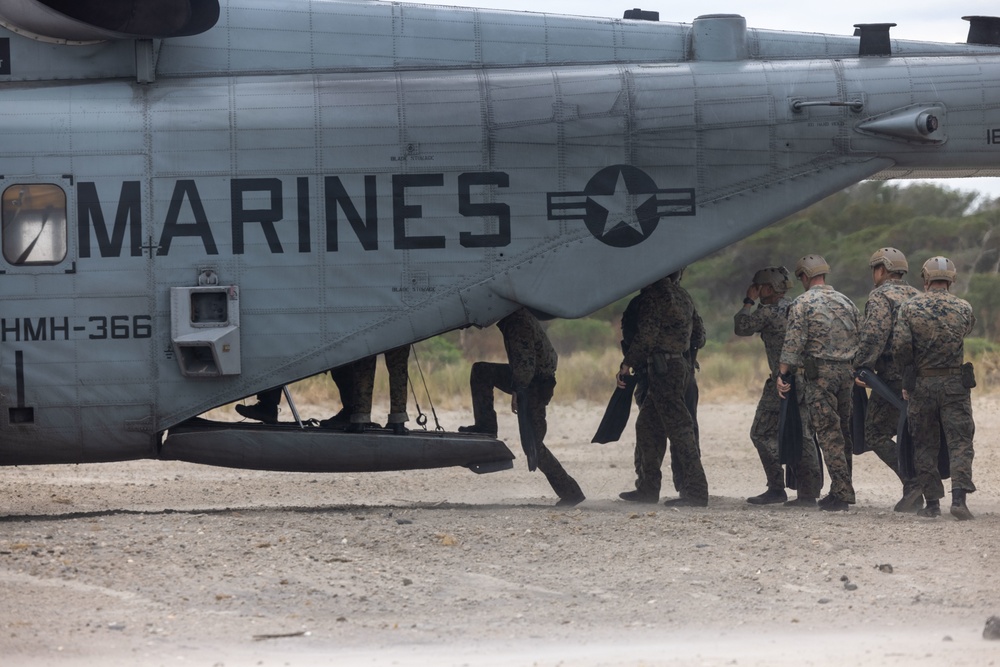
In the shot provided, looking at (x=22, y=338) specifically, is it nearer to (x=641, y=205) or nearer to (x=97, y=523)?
(x=97, y=523)

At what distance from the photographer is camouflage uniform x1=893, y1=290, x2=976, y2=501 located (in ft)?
30.5

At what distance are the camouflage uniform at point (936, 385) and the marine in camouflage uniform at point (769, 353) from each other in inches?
39.6

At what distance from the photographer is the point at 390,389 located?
970cm

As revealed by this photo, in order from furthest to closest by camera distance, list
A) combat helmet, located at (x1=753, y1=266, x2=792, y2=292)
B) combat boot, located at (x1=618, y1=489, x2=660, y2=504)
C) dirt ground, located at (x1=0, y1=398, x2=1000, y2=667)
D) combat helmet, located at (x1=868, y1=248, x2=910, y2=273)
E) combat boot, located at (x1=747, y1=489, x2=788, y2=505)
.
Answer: combat helmet, located at (x1=753, y1=266, x2=792, y2=292) → combat boot, located at (x1=747, y1=489, x2=788, y2=505) → combat boot, located at (x1=618, y1=489, x2=660, y2=504) → combat helmet, located at (x1=868, y1=248, x2=910, y2=273) → dirt ground, located at (x1=0, y1=398, x2=1000, y2=667)

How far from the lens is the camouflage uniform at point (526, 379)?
9.84m

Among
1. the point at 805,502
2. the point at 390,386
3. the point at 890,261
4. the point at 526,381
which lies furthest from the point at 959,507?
the point at 390,386

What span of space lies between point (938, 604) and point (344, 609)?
3.15 m

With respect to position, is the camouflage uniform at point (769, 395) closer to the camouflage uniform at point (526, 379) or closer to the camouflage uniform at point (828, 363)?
the camouflage uniform at point (828, 363)

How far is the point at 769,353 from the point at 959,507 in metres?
2.01

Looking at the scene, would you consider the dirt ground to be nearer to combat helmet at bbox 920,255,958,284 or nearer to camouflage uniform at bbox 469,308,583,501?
camouflage uniform at bbox 469,308,583,501

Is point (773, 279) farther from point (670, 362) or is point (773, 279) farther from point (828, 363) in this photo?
point (670, 362)

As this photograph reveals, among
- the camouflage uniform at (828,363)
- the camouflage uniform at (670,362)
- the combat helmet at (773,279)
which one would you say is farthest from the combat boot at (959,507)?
the combat helmet at (773,279)

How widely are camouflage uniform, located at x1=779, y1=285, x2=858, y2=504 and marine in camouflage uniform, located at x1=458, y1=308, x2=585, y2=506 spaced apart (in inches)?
72.0

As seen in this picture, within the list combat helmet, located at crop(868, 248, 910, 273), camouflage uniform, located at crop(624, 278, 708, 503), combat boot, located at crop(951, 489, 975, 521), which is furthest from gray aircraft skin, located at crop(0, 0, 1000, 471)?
combat boot, located at crop(951, 489, 975, 521)
